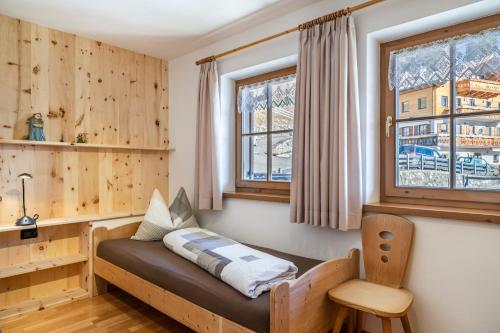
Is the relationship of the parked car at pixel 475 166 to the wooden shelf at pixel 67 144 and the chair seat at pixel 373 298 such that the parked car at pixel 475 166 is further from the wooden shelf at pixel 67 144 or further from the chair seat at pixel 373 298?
the wooden shelf at pixel 67 144


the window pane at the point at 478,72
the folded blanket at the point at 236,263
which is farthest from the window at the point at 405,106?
the folded blanket at the point at 236,263

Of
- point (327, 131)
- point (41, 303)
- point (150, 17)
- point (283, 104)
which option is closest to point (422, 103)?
point (327, 131)

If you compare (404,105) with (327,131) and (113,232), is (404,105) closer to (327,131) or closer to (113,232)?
(327,131)

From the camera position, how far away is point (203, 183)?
9.87ft

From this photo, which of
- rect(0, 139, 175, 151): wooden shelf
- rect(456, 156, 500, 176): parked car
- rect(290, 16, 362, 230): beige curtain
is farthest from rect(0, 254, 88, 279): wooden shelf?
rect(456, 156, 500, 176): parked car

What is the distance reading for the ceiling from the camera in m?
2.40

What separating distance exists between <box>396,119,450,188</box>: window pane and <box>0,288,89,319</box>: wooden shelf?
112 inches

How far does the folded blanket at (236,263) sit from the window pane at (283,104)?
1.12 m

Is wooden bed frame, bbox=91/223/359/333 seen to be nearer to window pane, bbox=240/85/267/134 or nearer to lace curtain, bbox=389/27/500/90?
lace curtain, bbox=389/27/500/90

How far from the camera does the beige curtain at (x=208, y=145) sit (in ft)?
9.62

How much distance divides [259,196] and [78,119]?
6.11 feet

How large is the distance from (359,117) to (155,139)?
7.62ft

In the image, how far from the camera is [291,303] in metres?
1.58

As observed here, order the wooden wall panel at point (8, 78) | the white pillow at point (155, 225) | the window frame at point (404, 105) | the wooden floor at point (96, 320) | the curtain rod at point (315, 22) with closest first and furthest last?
the curtain rod at point (315, 22)
the window frame at point (404, 105)
the wooden floor at point (96, 320)
the wooden wall panel at point (8, 78)
the white pillow at point (155, 225)
